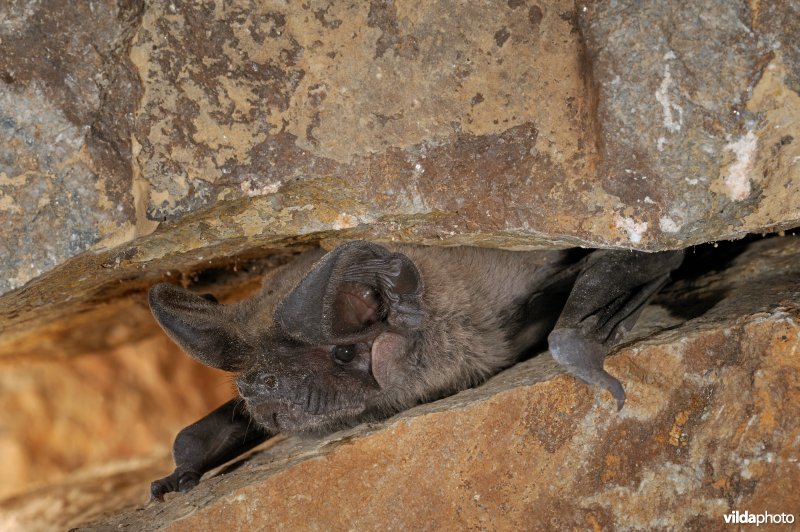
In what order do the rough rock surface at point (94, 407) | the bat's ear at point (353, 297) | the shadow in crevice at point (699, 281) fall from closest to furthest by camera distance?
the bat's ear at point (353, 297) < the shadow in crevice at point (699, 281) < the rough rock surface at point (94, 407)

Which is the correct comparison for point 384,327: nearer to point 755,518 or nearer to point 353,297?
point 353,297

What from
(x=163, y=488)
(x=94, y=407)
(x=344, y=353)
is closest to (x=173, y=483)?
(x=163, y=488)

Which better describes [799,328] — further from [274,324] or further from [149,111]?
[149,111]

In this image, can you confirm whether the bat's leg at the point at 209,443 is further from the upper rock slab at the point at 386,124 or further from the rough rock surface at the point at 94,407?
the upper rock slab at the point at 386,124

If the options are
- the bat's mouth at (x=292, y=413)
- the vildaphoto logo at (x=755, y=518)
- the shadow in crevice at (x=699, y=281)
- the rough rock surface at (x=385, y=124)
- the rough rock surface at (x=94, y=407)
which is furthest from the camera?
the rough rock surface at (x=94, y=407)

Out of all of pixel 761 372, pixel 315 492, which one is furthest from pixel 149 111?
pixel 761 372

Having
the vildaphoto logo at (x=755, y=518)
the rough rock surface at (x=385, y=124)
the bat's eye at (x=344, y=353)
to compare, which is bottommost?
the vildaphoto logo at (x=755, y=518)

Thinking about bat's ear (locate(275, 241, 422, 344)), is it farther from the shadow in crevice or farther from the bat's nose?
the shadow in crevice

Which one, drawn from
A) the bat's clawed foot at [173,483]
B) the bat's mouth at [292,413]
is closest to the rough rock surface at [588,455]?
the bat's mouth at [292,413]
